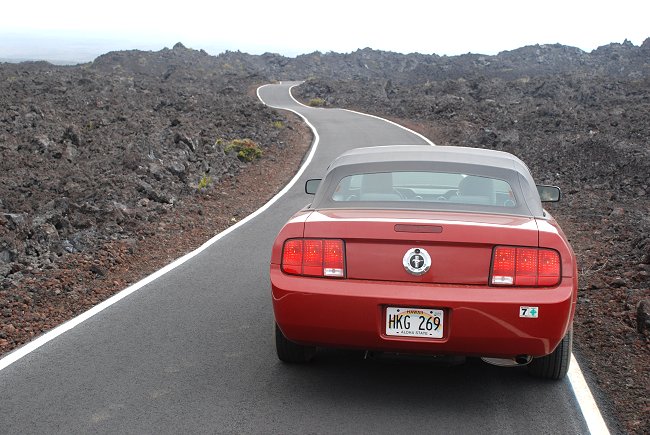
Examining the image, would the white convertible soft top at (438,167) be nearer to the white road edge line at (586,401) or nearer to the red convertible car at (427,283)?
the red convertible car at (427,283)

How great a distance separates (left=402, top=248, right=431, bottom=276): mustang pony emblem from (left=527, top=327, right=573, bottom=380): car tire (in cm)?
125

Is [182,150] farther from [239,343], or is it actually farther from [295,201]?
[239,343]

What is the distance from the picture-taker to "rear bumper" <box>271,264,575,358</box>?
15.0ft

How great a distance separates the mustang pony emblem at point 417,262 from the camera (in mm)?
4652

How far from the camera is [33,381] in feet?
17.4

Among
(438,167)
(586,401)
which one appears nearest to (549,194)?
(438,167)

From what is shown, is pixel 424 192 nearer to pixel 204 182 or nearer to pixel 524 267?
pixel 524 267

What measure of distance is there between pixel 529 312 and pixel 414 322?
674 millimetres

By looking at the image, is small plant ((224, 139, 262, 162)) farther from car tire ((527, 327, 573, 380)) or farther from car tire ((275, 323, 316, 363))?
car tire ((527, 327, 573, 380))

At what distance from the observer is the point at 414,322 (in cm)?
466

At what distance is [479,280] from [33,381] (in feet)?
10.1

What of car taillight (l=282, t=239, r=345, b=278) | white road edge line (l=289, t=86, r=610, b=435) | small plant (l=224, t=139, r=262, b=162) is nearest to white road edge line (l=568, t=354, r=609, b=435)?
white road edge line (l=289, t=86, r=610, b=435)

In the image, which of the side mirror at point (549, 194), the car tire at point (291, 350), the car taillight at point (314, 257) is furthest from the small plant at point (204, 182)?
the car taillight at point (314, 257)

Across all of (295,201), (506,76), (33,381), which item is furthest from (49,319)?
(506,76)
